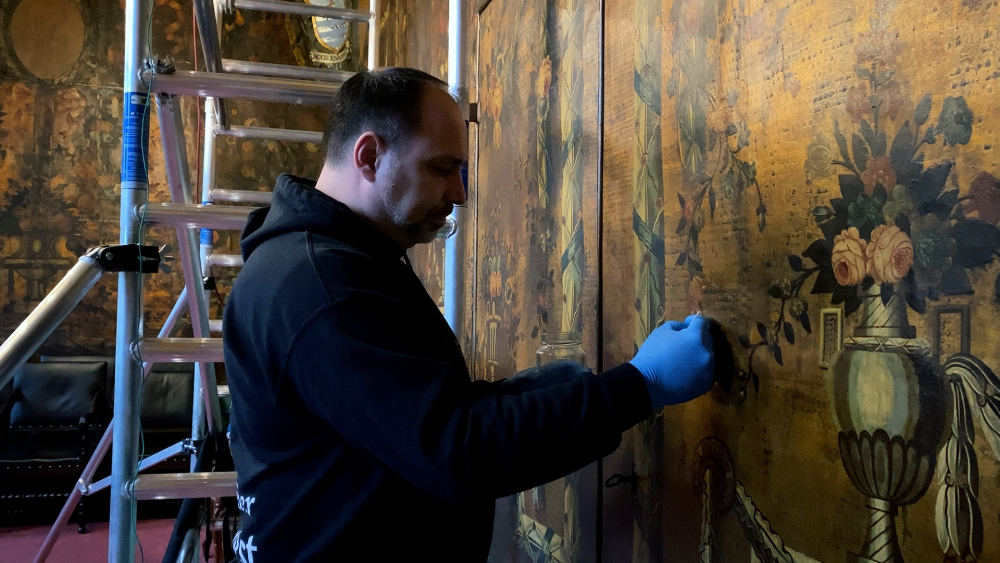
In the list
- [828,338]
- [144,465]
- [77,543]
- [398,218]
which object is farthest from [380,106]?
[77,543]

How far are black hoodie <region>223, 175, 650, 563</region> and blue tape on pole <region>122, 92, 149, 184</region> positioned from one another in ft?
1.31

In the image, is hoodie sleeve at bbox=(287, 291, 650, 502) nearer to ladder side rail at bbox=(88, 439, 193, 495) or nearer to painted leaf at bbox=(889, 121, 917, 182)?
painted leaf at bbox=(889, 121, 917, 182)

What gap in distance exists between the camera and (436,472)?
855 millimetres

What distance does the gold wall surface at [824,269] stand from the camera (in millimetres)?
701

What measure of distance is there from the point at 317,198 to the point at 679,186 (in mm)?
586

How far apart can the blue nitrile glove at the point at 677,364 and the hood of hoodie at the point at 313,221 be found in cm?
45

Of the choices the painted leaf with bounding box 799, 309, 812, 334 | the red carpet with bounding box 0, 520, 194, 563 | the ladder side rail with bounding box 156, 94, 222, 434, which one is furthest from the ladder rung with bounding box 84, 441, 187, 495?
the red carpet with bounding box 0, 520, 194, 563

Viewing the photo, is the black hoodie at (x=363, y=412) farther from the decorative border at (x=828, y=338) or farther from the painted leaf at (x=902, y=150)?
the painted leaf at (x=902, y=150)

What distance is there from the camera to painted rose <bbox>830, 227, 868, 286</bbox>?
81 centimetres

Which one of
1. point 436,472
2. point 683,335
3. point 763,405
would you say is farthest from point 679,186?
point 436,472

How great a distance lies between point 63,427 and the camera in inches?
188

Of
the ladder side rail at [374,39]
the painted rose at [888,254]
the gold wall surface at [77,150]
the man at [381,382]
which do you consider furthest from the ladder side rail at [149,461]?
the gold wall surface at [77,150]

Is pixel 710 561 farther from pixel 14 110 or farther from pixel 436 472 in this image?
pixel 14 110

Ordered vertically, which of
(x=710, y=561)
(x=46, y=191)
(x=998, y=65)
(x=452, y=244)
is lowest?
(x=710, y=561)
